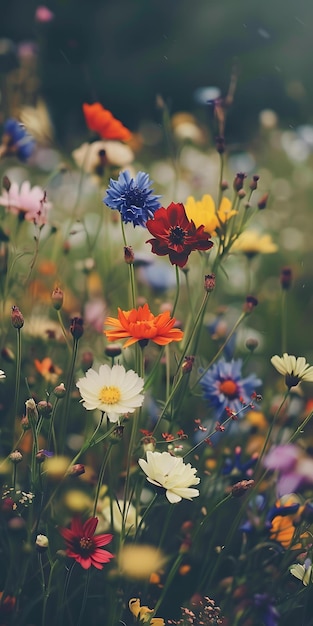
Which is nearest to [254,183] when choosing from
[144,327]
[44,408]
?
[144,327]

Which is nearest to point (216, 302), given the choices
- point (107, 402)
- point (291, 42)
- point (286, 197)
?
point (286, 197)

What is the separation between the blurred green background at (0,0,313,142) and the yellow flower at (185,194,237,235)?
2623 millimetres

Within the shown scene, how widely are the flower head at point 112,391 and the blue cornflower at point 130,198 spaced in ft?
0.53

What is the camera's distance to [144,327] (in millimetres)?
788

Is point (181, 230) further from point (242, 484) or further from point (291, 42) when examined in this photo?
point (291, 42)

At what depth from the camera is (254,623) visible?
94 centimetres

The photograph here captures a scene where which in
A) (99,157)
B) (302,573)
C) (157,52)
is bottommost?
(157,52)

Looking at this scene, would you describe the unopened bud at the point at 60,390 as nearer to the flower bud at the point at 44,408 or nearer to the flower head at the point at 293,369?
the flower bud at the point at 44,408

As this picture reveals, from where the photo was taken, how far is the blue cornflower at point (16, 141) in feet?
4.04

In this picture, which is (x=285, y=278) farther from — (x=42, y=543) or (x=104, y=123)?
(x=42, y=543)

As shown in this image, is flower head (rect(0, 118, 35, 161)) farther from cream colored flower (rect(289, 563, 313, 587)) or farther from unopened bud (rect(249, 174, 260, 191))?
cream colored flower (rect(289, 563, 313, 587))

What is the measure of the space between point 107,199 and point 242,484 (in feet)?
1.06

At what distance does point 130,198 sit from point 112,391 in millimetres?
203

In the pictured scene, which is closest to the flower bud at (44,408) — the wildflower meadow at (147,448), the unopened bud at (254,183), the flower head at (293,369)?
the wildflower meadow at (147,448)
